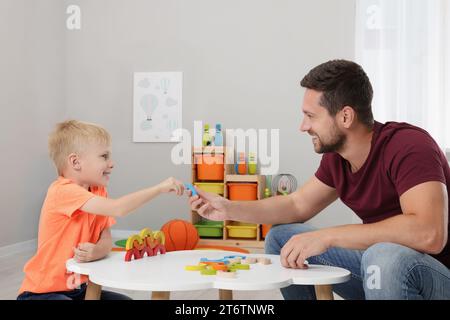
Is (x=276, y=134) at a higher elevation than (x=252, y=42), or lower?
lower

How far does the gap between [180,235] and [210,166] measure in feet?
2.12

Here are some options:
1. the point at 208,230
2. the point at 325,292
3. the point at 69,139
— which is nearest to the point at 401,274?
the point at 325,292

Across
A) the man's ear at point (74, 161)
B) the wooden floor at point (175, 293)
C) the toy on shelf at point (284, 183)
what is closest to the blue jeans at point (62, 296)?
the man's ear at point (74, 161)

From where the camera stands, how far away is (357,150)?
64.4 inches

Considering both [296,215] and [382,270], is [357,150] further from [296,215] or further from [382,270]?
[382,270]

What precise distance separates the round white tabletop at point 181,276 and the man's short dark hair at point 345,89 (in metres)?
0.48

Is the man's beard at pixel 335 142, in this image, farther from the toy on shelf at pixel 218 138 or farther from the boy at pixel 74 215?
the toy on shelf at pixel 218 138

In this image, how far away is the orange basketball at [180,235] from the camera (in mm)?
3443

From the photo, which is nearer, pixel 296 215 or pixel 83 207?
pixel 83 207

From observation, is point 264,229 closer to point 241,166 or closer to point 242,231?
point 242,231

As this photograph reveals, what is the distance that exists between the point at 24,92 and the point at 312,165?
2.13 meters

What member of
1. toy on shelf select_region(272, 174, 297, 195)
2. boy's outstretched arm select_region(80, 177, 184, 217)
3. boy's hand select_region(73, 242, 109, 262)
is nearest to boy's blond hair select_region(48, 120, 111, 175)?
boy's outstretched arm select_region(80, 177, 184, 217)

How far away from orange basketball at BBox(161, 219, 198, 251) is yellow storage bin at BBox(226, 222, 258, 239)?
0.43m
